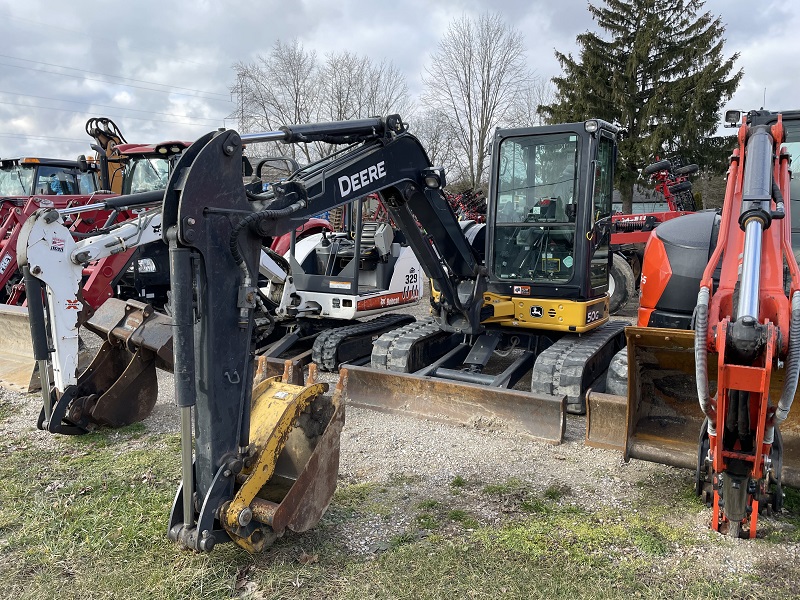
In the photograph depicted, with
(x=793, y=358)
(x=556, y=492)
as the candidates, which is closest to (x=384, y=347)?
(x=556, y=492)

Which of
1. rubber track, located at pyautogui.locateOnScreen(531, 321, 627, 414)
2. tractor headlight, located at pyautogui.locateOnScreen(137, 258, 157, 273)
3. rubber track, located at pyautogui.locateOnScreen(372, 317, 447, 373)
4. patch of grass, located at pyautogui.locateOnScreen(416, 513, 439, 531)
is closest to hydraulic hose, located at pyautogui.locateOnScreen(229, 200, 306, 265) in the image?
patch of grass, located at pyautogui.locateOnScreen(416, 513, 439, 531)

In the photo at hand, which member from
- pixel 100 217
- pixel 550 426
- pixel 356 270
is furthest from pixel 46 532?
pixel 100 217

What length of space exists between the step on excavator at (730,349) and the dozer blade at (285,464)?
170cm

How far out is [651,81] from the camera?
2184cm

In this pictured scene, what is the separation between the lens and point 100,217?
916 cm

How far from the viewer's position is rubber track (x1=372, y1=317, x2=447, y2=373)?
233 inches

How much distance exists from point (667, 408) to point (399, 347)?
2758mm

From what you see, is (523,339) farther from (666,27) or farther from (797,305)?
(666,27)

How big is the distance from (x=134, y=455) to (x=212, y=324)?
2.25m

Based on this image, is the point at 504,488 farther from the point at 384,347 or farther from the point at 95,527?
the point at 384,347

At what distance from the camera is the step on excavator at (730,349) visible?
8.79 feet

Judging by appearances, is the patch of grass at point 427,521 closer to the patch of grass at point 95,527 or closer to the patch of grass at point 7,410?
the patch of grass at point 95,527

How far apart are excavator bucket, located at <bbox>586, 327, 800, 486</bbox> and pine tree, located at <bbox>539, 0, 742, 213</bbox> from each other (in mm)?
18956

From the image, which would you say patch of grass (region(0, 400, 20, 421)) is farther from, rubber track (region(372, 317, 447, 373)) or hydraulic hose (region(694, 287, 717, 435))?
hydraulic hose (region(694, 287, 717, 435))
